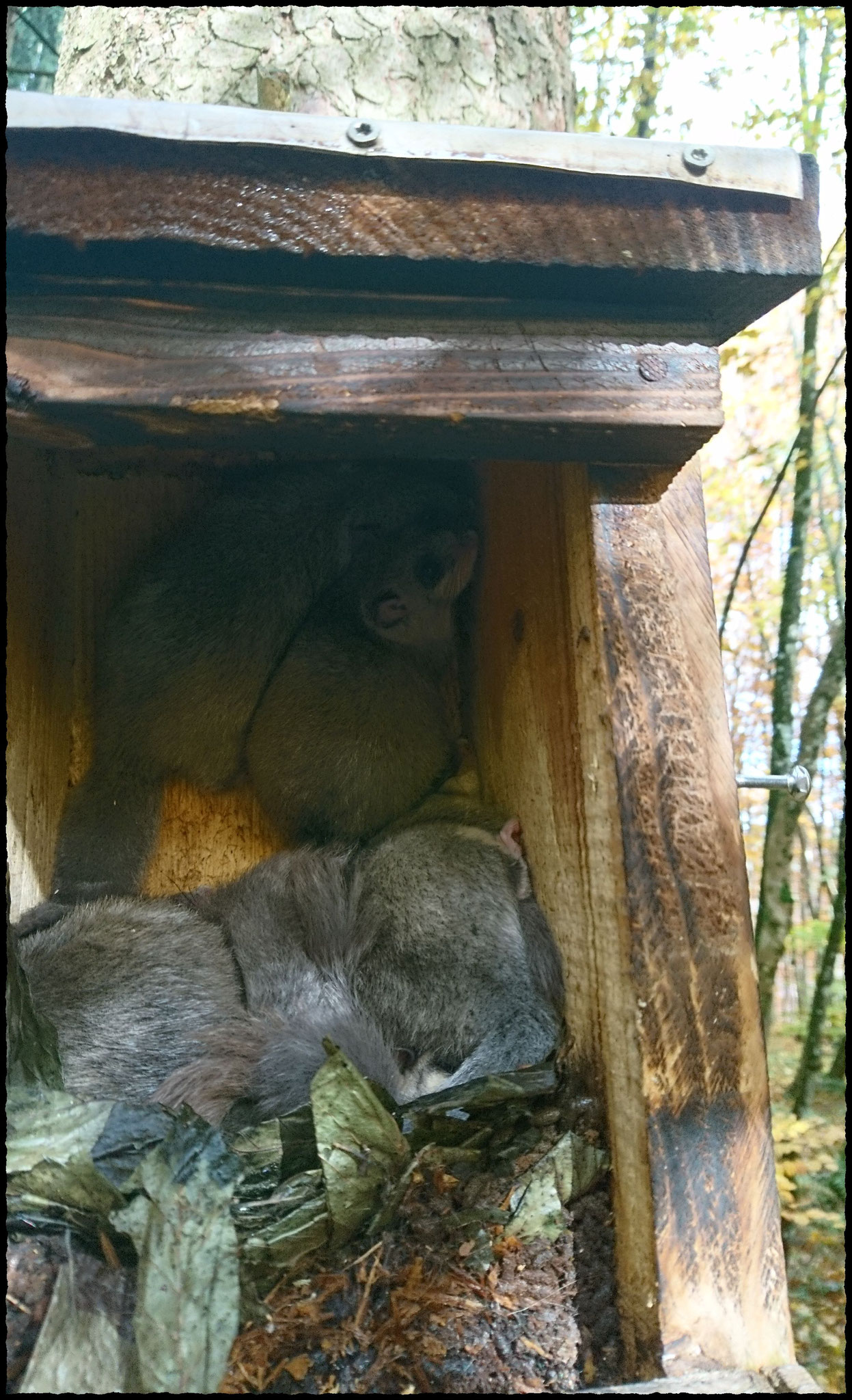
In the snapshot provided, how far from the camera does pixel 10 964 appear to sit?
5.15 ft

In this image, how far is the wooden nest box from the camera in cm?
136

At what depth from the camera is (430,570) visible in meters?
2.62

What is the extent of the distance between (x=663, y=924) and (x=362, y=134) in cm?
119

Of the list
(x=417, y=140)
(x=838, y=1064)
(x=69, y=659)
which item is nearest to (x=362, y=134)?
(x=417, y=140)

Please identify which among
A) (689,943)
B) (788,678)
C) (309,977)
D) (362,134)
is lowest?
(309,977)

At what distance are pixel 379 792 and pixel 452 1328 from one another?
1.24 metres

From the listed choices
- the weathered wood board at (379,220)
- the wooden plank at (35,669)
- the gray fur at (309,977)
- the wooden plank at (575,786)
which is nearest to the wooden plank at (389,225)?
the weathered wood board at (379,220)

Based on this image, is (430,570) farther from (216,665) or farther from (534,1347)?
(534,1347)

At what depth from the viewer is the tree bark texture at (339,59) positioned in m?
2.20

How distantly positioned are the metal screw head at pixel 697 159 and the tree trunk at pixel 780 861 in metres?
5.15

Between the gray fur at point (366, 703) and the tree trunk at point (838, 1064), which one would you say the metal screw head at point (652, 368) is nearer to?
the gray fur at point (366, 703)

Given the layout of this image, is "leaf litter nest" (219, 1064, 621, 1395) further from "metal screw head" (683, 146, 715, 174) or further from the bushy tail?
Result: "metal screw head" (683, 146, 715, 174)

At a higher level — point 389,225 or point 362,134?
point 362,134

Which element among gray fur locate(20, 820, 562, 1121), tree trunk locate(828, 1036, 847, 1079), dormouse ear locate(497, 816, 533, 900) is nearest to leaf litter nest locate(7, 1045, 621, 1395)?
gray fur locate(20, 820, 562, 1121)
